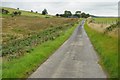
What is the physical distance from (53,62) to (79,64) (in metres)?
2.09

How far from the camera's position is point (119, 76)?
56.2 feet

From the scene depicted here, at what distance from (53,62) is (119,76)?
6.76 metres

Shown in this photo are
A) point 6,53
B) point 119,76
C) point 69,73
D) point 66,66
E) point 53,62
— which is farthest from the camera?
point 6,53

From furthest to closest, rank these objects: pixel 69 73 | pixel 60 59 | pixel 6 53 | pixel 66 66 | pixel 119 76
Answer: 1. pixel 6 53
2. pixel 60 59
3. pixel 66 66
4. pixel 69 73
5. pixel 119 76

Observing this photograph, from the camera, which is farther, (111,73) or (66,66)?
(66,66)

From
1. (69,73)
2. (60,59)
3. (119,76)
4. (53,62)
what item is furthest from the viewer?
(60,59)

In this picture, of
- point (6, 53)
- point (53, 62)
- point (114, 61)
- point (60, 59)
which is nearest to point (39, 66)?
point (53, 62)

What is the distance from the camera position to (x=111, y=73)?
17984 millimetres

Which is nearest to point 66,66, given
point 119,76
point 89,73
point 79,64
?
point 79,64

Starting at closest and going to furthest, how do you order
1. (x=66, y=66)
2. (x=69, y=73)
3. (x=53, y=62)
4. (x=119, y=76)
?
(x=119, y=76) → (x=69, y=73) → (x=66, y=66) → (x=53, y=62)

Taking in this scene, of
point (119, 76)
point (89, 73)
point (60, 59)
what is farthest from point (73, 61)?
point (119, 76)

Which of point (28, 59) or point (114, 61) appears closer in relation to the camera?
point (114, 61)

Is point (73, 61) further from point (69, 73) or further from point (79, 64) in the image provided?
point (69, 73)

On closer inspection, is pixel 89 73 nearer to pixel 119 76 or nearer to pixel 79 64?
pixel 119 76
